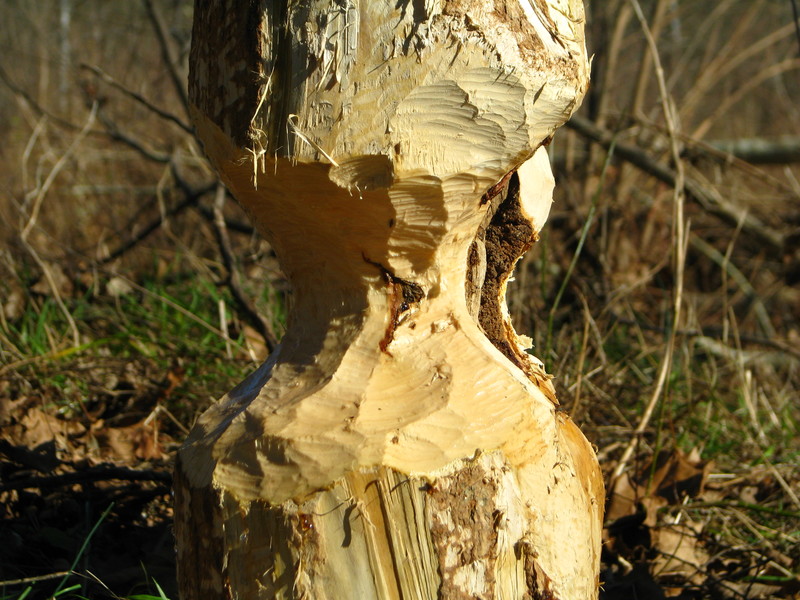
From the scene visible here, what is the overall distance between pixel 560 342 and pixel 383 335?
140 cm

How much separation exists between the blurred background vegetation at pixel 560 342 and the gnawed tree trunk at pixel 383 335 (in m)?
0.42

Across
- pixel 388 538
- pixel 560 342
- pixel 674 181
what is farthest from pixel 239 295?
pixel 674 181

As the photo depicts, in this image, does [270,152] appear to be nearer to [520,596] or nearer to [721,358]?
[520,596]

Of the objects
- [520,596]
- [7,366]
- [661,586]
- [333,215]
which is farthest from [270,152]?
[7,366]

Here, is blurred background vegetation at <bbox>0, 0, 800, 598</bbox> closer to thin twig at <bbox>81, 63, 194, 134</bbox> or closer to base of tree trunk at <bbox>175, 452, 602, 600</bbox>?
thin twig at <bbox>81, 63, 194, 134</bbox>

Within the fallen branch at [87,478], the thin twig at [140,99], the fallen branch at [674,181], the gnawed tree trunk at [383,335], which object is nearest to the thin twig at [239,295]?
the thin twig at [140,99]

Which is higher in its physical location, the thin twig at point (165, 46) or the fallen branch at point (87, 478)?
the thin twig at point (165, 46)

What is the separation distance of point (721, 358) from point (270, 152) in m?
2.58

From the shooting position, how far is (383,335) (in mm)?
1130

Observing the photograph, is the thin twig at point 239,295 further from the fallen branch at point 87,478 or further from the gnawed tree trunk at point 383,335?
the gnawed tree trunk at point 383,335

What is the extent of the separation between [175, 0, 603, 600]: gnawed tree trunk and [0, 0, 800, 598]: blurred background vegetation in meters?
0.42

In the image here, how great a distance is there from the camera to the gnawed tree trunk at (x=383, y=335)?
995 mm

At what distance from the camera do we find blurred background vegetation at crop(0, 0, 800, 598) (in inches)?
67.9

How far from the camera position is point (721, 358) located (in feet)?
10.1
